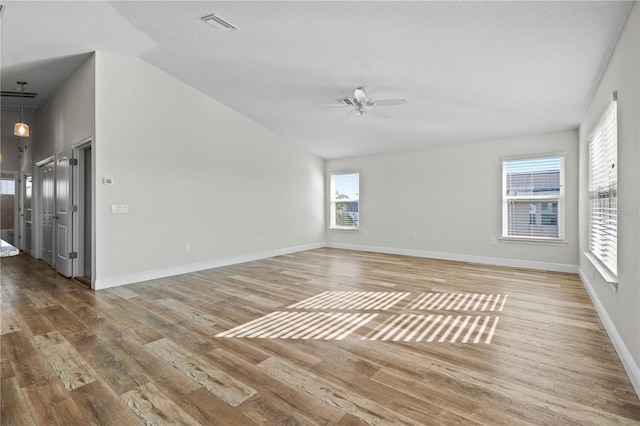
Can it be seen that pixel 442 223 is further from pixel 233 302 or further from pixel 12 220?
pixel 12 220

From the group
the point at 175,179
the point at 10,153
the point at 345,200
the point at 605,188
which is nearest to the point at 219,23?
the point at 175,179

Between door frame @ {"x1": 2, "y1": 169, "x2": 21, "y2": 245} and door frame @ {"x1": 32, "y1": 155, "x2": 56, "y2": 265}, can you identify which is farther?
door frame @ {"x1": 2, "y1": 169, "x2": 21, "y2": 245}

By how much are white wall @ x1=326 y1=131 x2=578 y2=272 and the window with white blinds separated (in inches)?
60.9

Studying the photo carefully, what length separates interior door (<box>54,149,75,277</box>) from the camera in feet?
15.8

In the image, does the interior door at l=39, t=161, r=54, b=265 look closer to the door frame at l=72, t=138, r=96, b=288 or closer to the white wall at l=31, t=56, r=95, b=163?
Answer: the white wall at l=31, t=56, r=95, b=163

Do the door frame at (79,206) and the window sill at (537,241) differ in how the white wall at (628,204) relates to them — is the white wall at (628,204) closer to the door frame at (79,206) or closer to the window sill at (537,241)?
the window sill at (537,241)

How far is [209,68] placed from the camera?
464cm

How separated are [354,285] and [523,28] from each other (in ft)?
11.4

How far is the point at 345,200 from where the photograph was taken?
8.34m

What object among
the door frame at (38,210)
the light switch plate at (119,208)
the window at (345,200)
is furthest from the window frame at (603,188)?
the door frame at (38,210)

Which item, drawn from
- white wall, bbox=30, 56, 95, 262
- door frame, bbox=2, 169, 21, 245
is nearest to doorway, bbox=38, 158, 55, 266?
white wall, bbox=30, 56, 95, 262

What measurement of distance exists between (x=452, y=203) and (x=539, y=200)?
4.86 feet

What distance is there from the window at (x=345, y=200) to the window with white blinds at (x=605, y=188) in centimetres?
482


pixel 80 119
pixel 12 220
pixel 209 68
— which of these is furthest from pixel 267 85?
pixel 12 220
